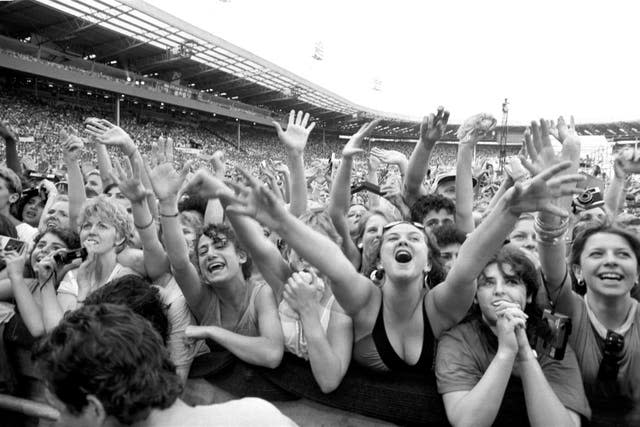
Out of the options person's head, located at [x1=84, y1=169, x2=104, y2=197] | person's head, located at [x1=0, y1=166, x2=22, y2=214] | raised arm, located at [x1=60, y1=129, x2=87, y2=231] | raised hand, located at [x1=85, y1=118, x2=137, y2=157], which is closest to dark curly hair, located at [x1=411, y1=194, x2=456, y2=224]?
raised hand, located at [x1=85, y1=118, x2=137, y2=157]

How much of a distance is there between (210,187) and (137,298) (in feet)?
1.96

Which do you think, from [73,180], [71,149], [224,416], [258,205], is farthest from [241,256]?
[71,149]

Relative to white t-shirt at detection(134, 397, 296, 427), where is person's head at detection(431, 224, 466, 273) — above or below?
above

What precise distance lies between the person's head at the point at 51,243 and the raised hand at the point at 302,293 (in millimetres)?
1746

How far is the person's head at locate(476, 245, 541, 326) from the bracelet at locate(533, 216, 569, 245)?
17 cm

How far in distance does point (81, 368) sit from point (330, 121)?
48.5 metres

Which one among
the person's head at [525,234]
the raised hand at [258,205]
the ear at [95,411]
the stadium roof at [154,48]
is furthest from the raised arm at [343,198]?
the stadium roof at [154,48]

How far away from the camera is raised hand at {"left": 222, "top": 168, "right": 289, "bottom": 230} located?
187 cm

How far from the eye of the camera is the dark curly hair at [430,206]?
3441 millimetres

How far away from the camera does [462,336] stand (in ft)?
6.23

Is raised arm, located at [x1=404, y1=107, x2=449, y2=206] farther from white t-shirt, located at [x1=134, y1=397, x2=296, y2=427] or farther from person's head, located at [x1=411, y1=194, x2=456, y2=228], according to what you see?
white t-shirt, located at [x1=134, y1=397, x2=296, y2=427]

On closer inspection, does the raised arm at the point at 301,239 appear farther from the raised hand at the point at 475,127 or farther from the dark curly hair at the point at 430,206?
the raised hand at the point at 475,127

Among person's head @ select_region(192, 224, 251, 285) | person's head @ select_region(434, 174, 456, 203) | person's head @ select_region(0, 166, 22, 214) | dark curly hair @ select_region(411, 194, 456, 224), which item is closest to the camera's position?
person's head @ select_region(192, 224, 251, 285)

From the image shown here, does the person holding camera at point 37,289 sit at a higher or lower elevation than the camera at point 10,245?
lower
